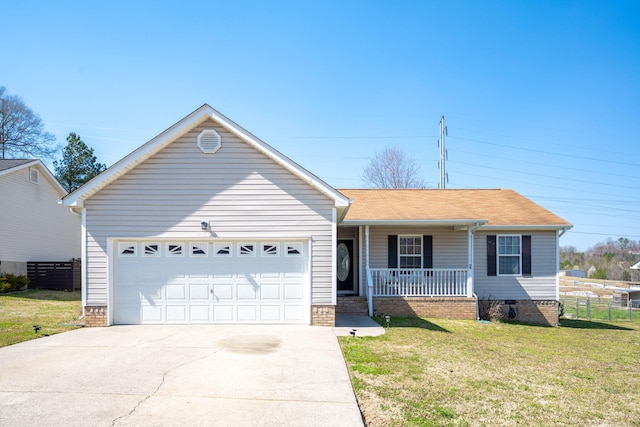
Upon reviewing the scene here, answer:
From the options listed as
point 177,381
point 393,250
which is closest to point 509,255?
point 393,250

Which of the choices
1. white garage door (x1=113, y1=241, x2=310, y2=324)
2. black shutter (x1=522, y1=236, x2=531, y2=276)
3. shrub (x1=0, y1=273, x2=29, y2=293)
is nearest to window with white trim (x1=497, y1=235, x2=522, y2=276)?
black shutter (x1=522, y1=236, x2=531, y2=276)

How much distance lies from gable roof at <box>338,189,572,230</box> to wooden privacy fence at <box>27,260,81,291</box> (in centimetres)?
1348

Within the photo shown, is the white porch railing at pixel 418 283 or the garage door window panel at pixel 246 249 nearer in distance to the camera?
the garage door window panel at pixel 246 249

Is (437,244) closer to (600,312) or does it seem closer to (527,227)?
(527,227)

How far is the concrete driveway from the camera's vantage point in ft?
16.2

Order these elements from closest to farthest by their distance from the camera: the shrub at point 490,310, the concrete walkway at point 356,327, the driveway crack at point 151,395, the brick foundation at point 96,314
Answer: the driveway crack at point 151,395 → the concrete walkway at point 356,327 → the brick foundation at point 96,314 → the shrub at point 490,310

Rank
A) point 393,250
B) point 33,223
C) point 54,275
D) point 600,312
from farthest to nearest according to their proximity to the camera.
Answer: point 33,223 < point 600,312 < point 54,275 < point 393,250

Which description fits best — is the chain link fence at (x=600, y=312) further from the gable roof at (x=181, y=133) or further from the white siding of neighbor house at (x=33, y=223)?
the white siding of neighbor house at (x=33, y=223)

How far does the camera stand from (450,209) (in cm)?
1545

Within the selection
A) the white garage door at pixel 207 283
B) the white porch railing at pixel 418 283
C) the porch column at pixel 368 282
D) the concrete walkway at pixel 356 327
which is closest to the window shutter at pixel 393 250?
the white porch railing at pixel 418 283

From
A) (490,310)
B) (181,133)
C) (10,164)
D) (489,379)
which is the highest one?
(10,164)

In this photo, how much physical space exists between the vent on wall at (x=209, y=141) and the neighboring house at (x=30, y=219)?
12826 millimetres

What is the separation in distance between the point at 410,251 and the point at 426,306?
215 cm

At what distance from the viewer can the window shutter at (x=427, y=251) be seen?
49.3 ft
